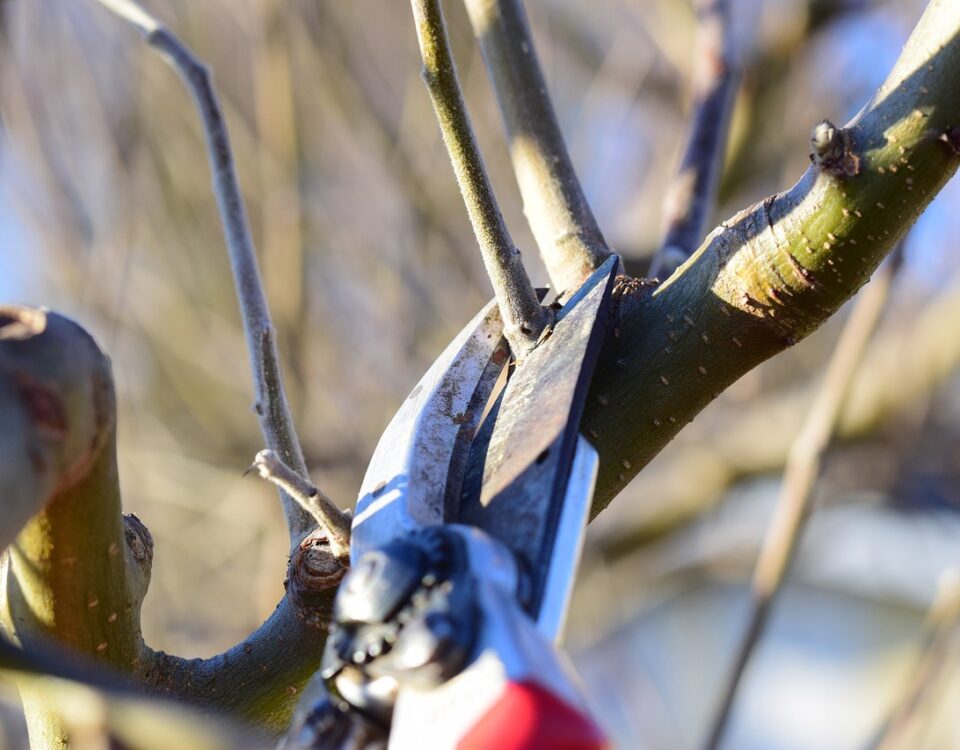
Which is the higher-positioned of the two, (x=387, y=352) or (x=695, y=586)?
(x=387, y=352)

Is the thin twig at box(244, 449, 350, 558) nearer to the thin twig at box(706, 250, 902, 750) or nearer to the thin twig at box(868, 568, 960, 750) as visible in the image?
the thin twig at box(706, 250, 902, 750)

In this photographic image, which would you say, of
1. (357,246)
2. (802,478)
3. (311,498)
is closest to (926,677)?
(802,478)

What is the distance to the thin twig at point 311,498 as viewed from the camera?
2.00 feet

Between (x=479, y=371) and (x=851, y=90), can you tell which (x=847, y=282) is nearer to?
(x=479, y=371)

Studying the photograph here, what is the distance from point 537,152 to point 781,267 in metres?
0.33

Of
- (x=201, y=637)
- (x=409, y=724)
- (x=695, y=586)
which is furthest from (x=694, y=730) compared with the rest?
(x=409, y=724)

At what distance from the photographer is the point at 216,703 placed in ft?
2.43

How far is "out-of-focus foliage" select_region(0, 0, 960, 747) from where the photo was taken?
2.51m

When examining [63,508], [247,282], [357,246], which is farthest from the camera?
[357,246]

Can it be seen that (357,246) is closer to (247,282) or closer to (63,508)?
(247,282)

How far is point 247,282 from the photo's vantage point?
33.2 inches

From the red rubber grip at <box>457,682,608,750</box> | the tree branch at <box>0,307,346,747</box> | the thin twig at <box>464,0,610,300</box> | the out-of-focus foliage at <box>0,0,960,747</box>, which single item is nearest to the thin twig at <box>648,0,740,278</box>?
the thin twig at <box>464,0,610,300</box>

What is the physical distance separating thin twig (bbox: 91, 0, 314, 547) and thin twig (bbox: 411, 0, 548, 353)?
0.24 metres

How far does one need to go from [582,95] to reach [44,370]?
293cm
